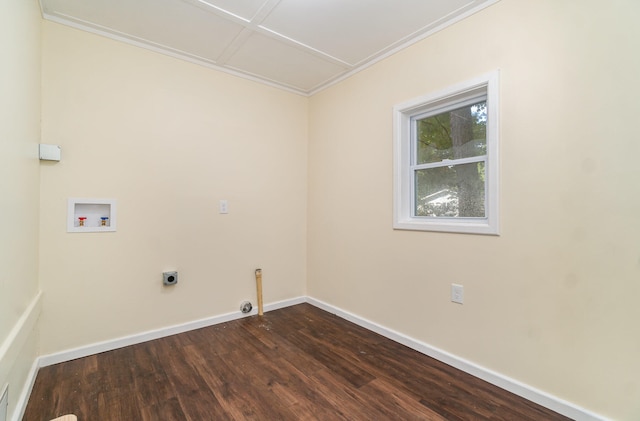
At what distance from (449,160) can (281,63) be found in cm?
180

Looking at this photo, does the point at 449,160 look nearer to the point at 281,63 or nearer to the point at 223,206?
the point at 281,63

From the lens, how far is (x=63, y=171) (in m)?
2.12

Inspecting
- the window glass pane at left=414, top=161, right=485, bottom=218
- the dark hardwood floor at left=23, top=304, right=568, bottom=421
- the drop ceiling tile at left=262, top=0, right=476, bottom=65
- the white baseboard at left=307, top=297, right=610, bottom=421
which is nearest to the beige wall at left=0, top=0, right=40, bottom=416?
the dark hardwood floor at left=23, top=304, right=568, bottom=421

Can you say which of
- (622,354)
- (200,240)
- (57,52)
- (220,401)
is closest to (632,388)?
(622,354)

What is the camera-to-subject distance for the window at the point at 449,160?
1.92m

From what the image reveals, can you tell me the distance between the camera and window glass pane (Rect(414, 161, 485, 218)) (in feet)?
6.82

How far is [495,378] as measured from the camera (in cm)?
185

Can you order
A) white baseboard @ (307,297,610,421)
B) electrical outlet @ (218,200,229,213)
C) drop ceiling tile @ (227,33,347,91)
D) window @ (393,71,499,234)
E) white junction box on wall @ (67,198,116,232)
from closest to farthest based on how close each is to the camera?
white baseboard @ (307,297,610,421), window @ (393,71,499,234), white junction box on wall @ (67,198,116,232), drop ceiling tile @ (227,33,347,91), electrical outlet @ (218,200,229,213)

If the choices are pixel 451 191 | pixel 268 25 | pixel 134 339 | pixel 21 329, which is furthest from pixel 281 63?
pixel 134 339

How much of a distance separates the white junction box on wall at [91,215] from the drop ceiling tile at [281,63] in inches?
66.7

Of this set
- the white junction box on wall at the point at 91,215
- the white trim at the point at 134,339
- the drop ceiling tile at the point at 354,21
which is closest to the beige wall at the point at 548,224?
the drop ceiling tile at the point at 354,21

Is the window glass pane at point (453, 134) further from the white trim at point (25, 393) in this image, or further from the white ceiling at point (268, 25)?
the white trim at point (25, 393)

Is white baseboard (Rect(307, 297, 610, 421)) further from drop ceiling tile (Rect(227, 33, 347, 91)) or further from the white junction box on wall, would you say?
drop ceiling tile (Rect(227, 33, 347, 91))

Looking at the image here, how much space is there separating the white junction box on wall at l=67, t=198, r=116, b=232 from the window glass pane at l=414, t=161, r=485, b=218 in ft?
8.33
